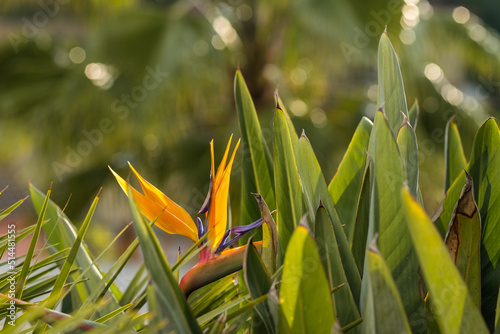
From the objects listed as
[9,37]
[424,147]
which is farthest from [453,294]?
[9,37]

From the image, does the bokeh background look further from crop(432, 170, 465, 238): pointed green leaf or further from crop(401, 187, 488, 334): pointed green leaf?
crop(401, 187, 488, 334): pointed green leaf

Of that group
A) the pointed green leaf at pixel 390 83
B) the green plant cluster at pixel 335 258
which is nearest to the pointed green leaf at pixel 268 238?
the green plant cluster at pixel 335 258

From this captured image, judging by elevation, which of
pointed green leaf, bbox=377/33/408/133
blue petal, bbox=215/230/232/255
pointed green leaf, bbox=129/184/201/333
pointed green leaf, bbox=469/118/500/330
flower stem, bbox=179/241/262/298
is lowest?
pointed green leaf, bbox=469/118/500/330

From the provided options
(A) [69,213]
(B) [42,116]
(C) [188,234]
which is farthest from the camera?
(A) [69,213]

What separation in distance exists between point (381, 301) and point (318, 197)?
0.10 m

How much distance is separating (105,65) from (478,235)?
8.50ft

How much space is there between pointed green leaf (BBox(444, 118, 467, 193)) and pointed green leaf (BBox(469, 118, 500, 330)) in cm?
9

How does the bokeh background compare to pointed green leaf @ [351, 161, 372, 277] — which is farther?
the bokeh background

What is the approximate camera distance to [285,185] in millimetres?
340

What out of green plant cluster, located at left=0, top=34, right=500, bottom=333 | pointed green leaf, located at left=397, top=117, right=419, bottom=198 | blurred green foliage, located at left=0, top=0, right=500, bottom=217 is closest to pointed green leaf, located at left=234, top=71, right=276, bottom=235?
green plant cluster, located at left=0, top=34, right=500, bottom=333

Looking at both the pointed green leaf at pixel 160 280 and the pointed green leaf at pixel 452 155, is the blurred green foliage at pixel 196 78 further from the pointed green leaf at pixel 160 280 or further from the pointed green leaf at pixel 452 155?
the pointed green leaf at pixel 160 280

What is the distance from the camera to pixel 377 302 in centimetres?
25

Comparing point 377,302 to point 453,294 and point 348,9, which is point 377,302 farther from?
point 348,9

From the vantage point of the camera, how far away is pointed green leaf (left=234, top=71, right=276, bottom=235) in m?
0.40
